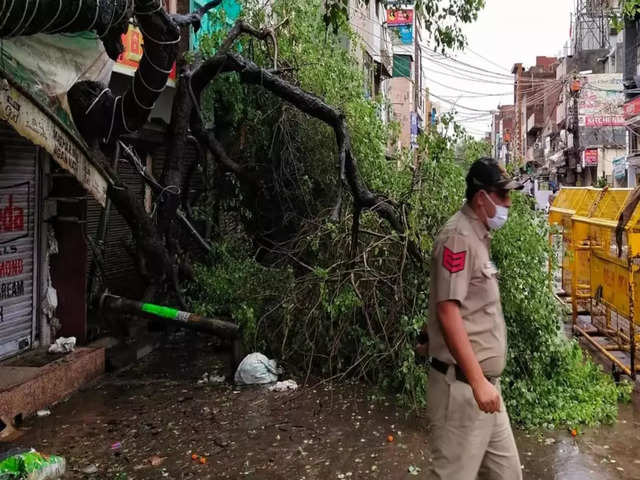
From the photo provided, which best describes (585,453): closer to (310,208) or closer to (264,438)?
(264,438)

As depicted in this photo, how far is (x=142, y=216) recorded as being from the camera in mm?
6875

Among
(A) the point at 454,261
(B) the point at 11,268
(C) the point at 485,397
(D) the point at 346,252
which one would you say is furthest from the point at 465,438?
(B) the point at 11,268

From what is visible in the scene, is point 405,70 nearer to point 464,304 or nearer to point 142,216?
point 142,216

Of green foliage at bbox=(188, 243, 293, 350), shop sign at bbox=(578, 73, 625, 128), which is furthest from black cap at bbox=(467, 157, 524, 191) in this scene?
shop sign at bbox=(578, 73, 625, 128)

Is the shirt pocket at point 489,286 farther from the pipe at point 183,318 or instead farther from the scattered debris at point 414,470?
the pipe at point 183,318

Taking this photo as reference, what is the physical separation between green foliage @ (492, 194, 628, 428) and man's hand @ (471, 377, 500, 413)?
281 cm

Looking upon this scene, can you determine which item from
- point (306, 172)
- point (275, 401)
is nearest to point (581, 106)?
point (306, 172)

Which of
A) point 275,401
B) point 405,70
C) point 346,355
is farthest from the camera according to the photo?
point 405,70

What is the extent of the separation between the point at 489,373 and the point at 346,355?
344 centimetres

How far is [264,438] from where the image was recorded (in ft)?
16.0

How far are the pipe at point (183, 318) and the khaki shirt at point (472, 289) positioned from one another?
3.92 meters

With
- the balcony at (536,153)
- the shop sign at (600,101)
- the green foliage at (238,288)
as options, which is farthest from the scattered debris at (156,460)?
the balcony at (536,153)

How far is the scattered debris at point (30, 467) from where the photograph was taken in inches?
147

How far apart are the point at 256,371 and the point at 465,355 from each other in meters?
3.85
